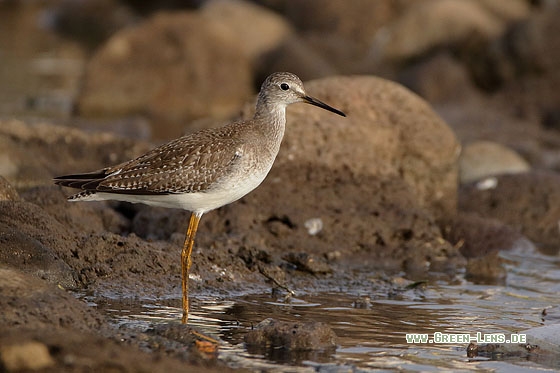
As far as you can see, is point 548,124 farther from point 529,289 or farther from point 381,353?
point 381,353

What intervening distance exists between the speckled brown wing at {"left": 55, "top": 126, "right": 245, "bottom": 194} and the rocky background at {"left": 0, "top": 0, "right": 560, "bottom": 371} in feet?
2.61

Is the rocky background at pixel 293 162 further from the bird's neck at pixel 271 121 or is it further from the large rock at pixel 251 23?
the bird's neck at pixel 271 121

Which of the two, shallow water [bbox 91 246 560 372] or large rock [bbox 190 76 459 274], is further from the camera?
large rock [bbox 190 76 459 274]

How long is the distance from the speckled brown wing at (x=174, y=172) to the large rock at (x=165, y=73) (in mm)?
14189

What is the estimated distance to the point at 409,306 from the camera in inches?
402

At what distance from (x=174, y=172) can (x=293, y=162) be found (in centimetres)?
338

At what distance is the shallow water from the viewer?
797 centimetres

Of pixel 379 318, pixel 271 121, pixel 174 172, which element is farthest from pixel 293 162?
pixel 379 318

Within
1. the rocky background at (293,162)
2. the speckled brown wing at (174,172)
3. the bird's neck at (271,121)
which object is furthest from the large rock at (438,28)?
the speckled brown wing at (174,172)

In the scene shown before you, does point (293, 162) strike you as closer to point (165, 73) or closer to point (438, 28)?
point (165, 73)

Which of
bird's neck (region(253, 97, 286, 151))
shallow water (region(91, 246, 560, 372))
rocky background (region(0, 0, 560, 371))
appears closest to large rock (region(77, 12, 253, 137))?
rocky background (region(0, 0, 560, 371))

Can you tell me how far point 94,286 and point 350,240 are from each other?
3877 millimetres

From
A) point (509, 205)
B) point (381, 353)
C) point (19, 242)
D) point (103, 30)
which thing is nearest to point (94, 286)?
point (19, 242)

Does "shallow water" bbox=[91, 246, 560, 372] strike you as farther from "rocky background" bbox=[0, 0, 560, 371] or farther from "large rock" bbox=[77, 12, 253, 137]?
"large rock" bbox=[77, 12, 253, 137]
